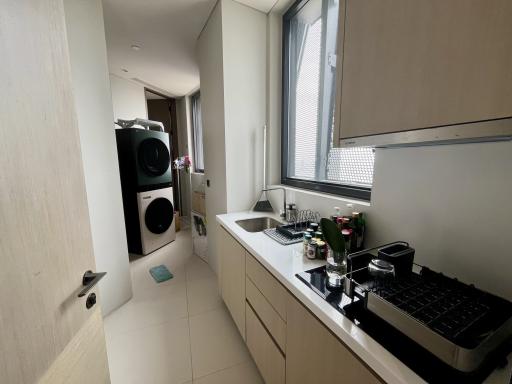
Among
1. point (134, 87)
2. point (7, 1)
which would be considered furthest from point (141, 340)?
point (134, 87)

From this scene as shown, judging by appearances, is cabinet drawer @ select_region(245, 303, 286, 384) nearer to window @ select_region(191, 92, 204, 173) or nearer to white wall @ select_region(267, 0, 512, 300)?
white wall @ select_region(267, 0, 512, 300)

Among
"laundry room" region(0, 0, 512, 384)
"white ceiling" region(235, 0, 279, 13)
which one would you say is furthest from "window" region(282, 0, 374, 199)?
"white ceiling" region(235, 0, 279, 13)

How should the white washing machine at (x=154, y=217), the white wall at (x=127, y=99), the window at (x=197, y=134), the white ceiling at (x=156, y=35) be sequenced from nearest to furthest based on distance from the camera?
1. the white ceiling at (x=156, y=35)
2. the white washing machine at (x=154, y=217)
3. the white wall at (x=127, y=99)
4. the window at (x=197, y=134)

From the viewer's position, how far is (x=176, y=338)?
1.77m

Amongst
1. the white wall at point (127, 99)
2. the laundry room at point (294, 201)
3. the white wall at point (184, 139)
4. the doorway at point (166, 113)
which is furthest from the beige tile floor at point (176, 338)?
the doorway at point (166, 113)

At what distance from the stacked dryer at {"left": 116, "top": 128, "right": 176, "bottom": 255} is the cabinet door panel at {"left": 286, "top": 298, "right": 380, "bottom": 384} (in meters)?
2.76

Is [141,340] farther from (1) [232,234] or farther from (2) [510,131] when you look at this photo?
(2) [510,131]

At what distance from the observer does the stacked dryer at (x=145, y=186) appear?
2939mm

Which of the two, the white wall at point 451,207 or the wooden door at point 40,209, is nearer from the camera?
the wooden door at point 40,209

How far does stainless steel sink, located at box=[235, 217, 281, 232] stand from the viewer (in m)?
1.91

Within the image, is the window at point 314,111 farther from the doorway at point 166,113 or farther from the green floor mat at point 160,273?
the doorway at point 166,113

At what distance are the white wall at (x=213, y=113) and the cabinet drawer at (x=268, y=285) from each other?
2.92 ft

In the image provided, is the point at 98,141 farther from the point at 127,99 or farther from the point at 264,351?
the point at 127,99

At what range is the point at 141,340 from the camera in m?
1.76
